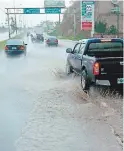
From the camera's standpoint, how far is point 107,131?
6.83 m

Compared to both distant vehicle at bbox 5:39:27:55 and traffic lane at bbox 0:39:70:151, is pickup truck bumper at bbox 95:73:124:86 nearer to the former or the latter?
traffic lane at bbox 0:39:70:151

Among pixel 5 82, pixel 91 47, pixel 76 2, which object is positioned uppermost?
pixel 76 2

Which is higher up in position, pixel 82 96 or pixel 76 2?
pixel 76 2

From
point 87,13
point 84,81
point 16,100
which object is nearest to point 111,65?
point 84,81

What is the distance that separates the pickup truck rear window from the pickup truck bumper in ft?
6.88

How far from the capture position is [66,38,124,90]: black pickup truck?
1015 cm

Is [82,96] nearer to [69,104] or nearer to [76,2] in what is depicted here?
[69,104]

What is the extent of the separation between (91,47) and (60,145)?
21.6ft

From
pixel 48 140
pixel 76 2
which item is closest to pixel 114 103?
pixel 48 140

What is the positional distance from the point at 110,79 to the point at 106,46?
2308 millimetres

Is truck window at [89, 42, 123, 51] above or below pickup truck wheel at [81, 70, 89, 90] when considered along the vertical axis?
above

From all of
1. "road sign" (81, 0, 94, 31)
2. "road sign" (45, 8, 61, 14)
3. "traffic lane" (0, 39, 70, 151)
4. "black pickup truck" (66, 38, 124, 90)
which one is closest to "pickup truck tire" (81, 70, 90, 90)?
"black pickup truck" (66, 38, 124, 90)

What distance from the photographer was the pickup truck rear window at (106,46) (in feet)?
40.2

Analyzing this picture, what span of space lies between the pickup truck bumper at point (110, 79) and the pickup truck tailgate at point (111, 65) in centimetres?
13
